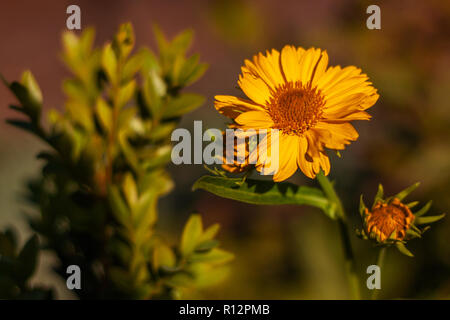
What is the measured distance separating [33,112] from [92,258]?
18 centimetres

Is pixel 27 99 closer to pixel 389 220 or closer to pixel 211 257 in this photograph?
pixel 211 257

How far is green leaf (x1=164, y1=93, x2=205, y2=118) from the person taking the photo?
1.24ft

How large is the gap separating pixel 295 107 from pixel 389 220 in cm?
14

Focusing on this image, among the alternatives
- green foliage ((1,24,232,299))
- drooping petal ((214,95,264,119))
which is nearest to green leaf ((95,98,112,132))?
green foliage ((1,24,232,299))

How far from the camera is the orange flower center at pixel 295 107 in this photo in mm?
379

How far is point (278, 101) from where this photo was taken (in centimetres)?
40

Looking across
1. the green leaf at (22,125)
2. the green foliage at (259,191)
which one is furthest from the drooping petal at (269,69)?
the green leaf at (22,125)

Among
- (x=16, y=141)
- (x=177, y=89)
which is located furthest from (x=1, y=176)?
(x=177, y=89)

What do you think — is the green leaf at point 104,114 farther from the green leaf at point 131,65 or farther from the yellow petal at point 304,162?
the yellow petal at point 304,162

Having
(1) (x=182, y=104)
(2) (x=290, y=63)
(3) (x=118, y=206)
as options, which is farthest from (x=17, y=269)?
(2) (x=290, y=63)

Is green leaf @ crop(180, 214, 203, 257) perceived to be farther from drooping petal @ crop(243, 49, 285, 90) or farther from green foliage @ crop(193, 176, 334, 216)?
drooping petal @ crop(243, 49, 285, 90)

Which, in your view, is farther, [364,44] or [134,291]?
[364,44]

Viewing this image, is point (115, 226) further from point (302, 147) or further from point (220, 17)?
point (220, 17)

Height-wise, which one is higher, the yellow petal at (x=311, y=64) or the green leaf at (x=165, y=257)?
the yellow petal at (x=311, y=64)
